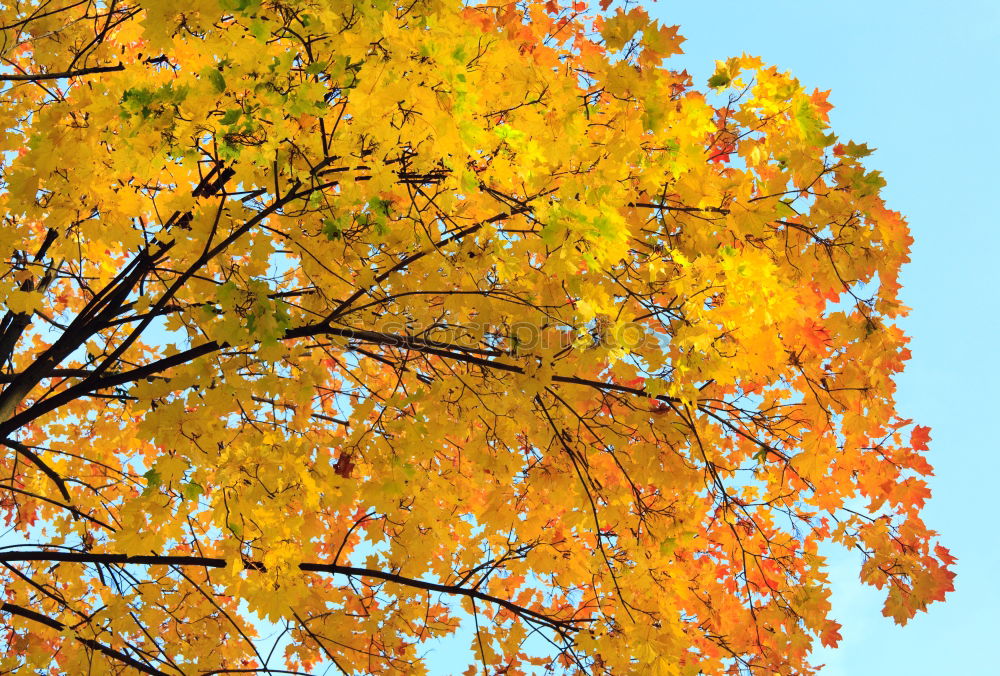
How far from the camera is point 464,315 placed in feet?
11.1

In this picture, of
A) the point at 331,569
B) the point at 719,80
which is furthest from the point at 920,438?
the point at 331,569

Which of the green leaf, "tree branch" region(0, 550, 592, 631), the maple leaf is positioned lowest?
"tree branch" region(0, 550, 592, 631)

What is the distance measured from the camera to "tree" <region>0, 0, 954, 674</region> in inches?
101

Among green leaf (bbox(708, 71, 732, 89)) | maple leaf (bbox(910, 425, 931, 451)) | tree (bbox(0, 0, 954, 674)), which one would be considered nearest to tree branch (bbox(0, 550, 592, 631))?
tree (bbox(0, 0, 954, 674))

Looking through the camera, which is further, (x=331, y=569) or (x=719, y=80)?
(x=331, y=569)

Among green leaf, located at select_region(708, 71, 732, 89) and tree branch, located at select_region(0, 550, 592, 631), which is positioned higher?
green leaf, located at select_region(708, 71, 732, 89)

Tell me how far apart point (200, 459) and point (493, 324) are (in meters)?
1.36

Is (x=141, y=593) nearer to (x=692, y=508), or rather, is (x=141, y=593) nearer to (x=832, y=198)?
(x=692, y=508)

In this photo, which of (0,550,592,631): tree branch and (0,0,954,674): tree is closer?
(0,0,954,674): tree

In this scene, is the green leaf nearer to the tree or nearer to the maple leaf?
the tree

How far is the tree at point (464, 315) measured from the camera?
2.57 m

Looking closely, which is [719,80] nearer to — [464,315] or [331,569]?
[464,315]

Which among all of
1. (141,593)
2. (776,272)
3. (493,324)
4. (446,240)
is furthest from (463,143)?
(141,593)

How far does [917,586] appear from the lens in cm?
362
